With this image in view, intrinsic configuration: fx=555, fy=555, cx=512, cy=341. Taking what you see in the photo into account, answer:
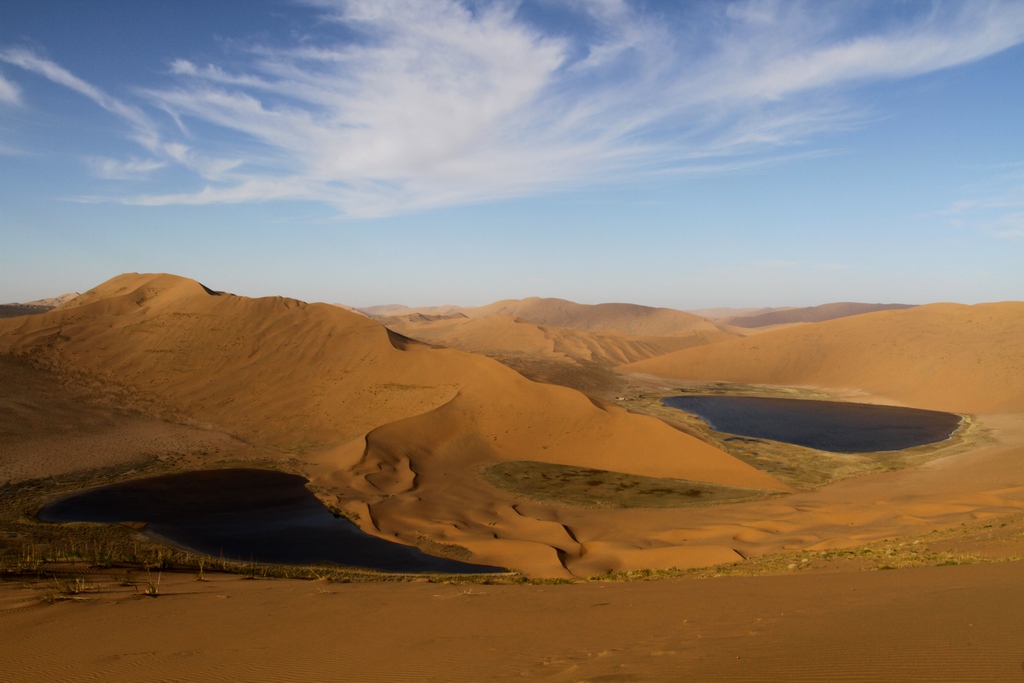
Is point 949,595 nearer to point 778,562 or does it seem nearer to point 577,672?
point 778,562

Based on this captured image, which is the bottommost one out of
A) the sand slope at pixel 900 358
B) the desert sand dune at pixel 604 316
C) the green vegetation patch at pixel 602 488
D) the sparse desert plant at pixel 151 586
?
the green vegetation patch at pixel 602 488

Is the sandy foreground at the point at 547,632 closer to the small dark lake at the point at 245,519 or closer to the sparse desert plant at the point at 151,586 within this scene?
the sparse desert plant at the point at 151,586

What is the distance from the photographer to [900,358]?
48.2 metres

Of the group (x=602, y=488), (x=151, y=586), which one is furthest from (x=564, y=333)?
(x=151, y=586)

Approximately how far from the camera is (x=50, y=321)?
34.1 metres

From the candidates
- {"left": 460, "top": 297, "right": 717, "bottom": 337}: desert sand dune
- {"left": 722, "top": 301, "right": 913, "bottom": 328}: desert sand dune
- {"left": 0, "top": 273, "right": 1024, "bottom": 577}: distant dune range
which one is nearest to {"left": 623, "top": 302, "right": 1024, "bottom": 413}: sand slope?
{"left": 0, "top": 273, "right": 1024, "bottom": 577}: distant dune range

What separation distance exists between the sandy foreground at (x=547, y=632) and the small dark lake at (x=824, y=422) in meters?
22.8

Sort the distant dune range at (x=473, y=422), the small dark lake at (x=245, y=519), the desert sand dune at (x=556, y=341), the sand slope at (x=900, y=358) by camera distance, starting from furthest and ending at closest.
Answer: the desert sand dune at (x=556, y=341), the sand slope at (x=900, y=358), the distant dune range at (x=473, y=422), the small dark lake at (x=245, y=519)

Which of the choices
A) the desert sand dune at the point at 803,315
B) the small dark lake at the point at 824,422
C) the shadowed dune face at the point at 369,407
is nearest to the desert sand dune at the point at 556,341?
the small dark lake at the point at 824,422

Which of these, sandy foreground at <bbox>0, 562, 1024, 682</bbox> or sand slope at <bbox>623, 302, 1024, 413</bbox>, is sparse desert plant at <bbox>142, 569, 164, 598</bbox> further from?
sand slope at <bbox>623, 302, 1024, 413</bbox>

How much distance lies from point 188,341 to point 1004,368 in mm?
56628

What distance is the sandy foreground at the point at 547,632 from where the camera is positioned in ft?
16.0

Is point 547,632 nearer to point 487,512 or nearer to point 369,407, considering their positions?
point 487,512

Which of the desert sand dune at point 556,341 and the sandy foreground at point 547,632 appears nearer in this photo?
the sandy foreground at point 547,632
